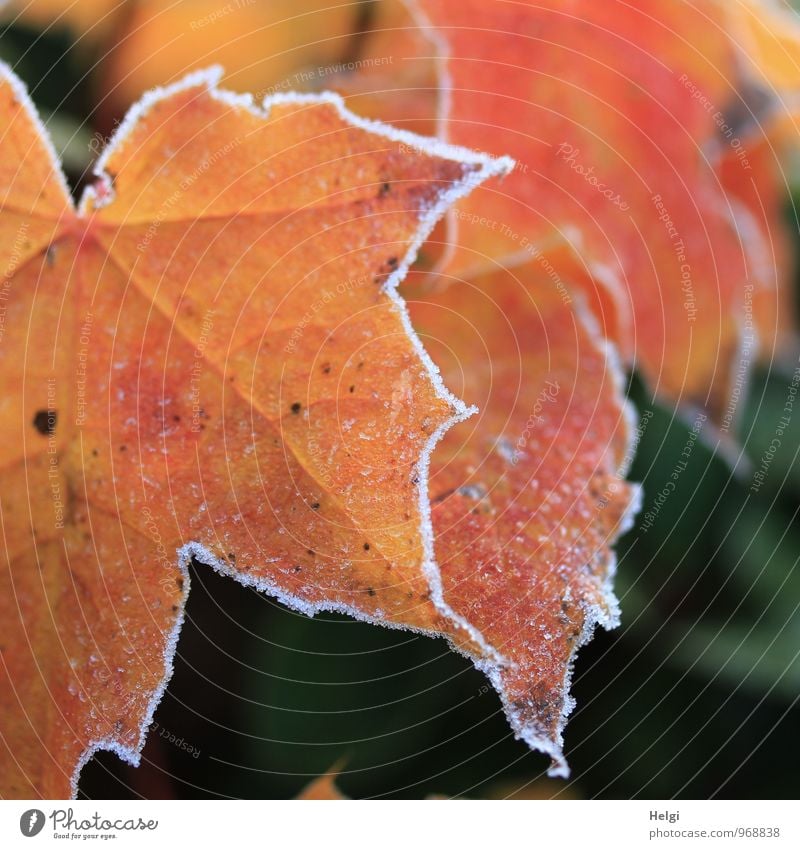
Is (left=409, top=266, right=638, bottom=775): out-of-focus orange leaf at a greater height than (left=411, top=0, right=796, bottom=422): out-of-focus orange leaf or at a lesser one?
lesser

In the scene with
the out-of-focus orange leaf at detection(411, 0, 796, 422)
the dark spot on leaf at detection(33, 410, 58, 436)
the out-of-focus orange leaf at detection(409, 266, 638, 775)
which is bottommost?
the out-of-focus orange leaf at detection(409, 266, 638, 775)

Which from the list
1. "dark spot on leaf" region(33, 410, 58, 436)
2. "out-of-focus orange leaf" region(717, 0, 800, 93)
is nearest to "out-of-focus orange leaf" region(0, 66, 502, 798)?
"dark spot on leaf" region(33, 410, 58, 436)

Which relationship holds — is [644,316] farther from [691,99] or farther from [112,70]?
[112,70]

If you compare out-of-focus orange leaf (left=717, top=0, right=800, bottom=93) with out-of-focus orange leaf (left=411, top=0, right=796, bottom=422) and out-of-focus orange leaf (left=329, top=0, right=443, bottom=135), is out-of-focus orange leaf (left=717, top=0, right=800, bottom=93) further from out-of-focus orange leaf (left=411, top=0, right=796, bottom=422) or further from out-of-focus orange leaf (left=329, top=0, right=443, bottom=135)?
out-of-focus orange leaf (left=329, top=0, right=443, bottom=135)

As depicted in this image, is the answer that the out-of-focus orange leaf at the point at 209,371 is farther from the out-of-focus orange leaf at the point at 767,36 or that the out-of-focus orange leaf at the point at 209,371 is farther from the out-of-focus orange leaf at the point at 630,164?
the out-of-focus orange leaf at the point at 767,36

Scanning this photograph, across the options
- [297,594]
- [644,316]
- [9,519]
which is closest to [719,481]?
[644,316]

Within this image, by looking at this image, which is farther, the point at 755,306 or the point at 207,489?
the point at 755,306
